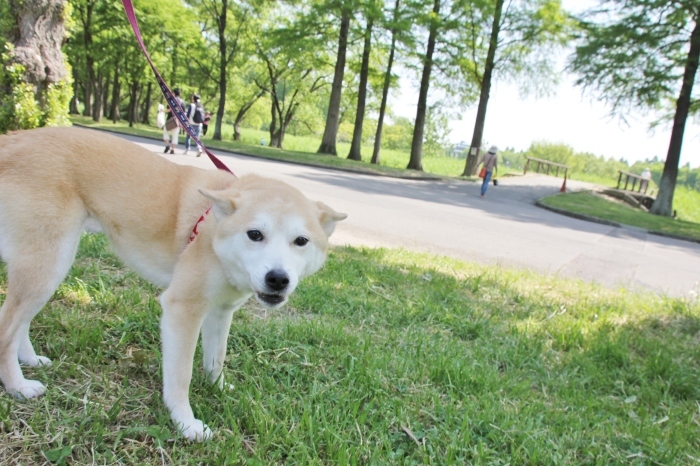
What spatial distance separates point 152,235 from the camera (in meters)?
2.42

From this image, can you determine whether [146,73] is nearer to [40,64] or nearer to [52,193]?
[40,64]

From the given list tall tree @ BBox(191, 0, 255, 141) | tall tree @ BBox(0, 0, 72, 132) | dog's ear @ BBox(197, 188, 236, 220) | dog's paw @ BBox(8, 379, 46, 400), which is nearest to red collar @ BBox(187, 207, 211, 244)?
dog's ear @ BBox(197, 188, 236, 220)

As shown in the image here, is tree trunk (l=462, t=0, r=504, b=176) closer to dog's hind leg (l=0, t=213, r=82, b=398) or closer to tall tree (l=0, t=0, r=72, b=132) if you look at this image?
tall tree (l=0, t=0, r=72, b=132)

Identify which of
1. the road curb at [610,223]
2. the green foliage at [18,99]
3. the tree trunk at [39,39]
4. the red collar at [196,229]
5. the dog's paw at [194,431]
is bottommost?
the dog's paw at [194,431]

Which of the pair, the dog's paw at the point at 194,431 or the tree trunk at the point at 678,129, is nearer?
the dog's paw at the point at 194,431

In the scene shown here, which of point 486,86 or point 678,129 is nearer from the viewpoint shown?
point 678,129

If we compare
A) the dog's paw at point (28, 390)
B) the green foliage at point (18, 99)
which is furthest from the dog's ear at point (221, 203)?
the green foliage at point (18, 99)

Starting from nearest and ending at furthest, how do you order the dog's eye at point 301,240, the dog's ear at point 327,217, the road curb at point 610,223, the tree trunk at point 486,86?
the dog's eye at point 301,240 → the dog's ear at point 327,217 → the road curb at point 610,223 → the tree trunk at point 486,86

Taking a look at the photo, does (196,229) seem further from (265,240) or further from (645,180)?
(645,180)

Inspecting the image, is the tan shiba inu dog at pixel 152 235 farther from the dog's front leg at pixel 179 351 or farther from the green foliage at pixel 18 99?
the green foliage at pixel 18 99

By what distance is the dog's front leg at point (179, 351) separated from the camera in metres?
2.18

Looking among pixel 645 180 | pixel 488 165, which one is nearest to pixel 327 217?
pixel 488 165

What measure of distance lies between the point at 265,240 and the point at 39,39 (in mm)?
4992

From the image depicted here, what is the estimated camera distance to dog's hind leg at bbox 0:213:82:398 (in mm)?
2141
